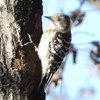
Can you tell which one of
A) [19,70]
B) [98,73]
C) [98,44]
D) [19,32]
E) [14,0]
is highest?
[14,0]

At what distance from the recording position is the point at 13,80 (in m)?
4.71

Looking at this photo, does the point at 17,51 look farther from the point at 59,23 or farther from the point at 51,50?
the point at 59,23

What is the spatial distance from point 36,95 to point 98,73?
10.2m

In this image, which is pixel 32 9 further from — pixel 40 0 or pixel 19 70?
pixel 19 70

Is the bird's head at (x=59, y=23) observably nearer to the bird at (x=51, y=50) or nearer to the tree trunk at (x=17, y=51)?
the bird at (x=51, y=50)

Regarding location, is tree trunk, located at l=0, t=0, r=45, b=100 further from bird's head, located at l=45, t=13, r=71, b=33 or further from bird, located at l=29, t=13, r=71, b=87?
bird's head, located at l=45, t=13, r=71, b=33

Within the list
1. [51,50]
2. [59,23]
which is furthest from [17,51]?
[59,23]

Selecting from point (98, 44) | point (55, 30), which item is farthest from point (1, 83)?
point (98, 44)

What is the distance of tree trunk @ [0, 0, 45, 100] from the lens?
4.70m

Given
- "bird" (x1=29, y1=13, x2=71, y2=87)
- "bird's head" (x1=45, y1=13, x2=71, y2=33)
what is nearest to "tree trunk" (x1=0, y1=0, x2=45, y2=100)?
"bird" (x1=29, y1=13, x2=71, y2=87)

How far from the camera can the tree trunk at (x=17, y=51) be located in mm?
4699

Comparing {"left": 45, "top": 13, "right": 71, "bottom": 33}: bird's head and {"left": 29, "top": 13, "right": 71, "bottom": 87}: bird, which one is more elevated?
{"left": 45, "top": 13, "right": 71, "bottom": 33}: bird's head

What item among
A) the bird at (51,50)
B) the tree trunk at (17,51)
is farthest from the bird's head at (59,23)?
the tree trunk at (17,51)

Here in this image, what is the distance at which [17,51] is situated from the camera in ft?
15.9
